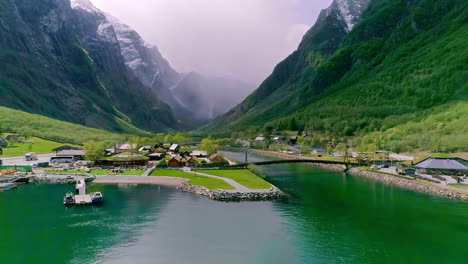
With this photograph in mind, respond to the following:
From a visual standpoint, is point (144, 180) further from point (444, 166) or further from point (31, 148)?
point (31, 148)

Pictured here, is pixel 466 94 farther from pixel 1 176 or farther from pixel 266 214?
pixel 1 176

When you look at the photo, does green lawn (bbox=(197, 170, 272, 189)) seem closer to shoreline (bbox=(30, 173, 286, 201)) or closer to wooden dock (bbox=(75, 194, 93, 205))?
shoreline (bbox=(30, 173, 286, 201))

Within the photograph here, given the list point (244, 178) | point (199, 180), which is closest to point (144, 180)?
point (199, 180)

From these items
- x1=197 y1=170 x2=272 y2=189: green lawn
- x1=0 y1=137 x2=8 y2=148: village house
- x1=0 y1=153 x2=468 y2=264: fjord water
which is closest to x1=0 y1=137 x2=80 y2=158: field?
x1=0 y1=137 x2=8 y2=148: village house

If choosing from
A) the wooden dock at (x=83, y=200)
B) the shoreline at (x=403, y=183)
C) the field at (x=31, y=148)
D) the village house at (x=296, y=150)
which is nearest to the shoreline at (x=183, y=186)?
the wooden dock at (x=83, y=200)

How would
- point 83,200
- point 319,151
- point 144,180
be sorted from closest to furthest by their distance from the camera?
point 83,200, point 144,180, point 319,151

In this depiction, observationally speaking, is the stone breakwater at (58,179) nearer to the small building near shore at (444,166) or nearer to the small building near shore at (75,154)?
the small building near shore at (75,154)
